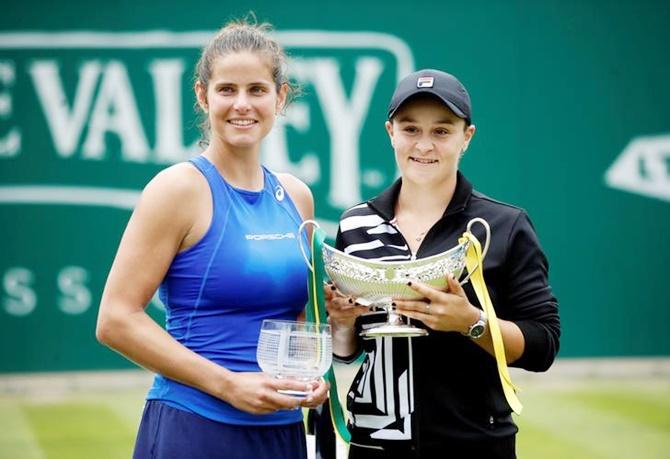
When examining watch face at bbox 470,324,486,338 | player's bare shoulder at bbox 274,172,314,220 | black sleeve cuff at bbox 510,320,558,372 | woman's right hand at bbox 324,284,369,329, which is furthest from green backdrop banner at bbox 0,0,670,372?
watch face at bbox 470,324,486,338

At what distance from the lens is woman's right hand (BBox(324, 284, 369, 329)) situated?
2.91 m

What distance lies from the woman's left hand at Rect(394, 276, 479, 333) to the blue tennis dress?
0.32 meters

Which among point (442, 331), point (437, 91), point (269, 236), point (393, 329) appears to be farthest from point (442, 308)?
point (437, 91)

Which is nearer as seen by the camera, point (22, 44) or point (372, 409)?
point (372, 409)

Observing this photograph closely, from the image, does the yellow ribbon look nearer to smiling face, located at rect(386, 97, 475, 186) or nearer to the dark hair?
smiling face, located at rect(386, 97, 475, 186)

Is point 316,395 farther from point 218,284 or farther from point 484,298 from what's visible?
point 484,298

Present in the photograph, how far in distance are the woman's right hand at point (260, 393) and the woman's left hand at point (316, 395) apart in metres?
0.02

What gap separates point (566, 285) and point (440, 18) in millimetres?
2246

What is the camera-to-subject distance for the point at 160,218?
8.80ft

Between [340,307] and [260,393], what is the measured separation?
39 cm

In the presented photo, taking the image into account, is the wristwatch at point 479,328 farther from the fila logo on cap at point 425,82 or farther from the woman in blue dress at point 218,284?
the fila logo on cap at point 425,82

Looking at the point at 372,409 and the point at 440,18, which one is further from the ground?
the point at 440,18

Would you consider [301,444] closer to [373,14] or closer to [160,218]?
[160,218]

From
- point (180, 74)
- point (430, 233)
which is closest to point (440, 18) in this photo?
point (180, 74)
